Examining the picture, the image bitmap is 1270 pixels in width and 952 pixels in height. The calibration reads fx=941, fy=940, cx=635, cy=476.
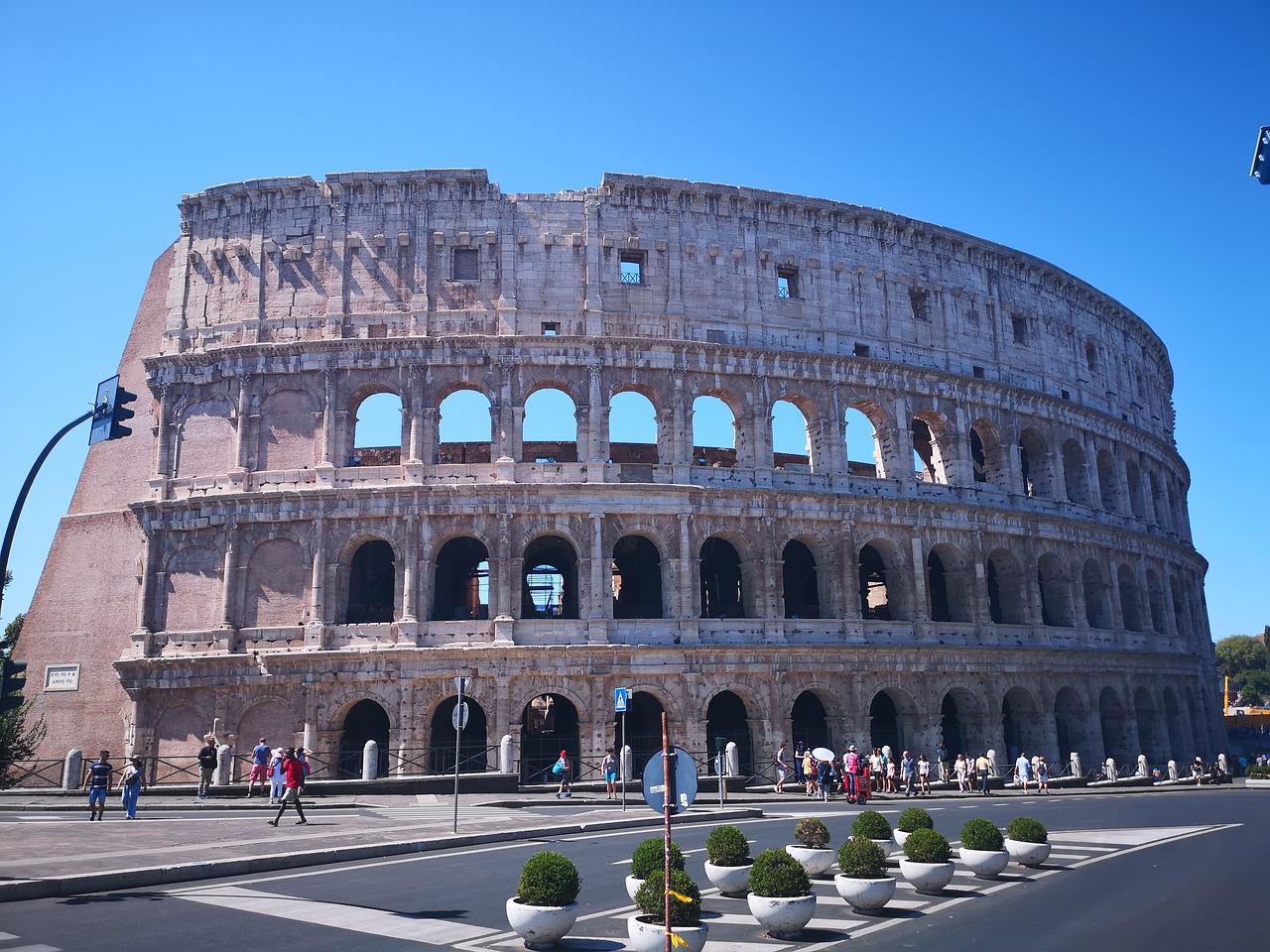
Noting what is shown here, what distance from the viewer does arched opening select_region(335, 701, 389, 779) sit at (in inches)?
1209

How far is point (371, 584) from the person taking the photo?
35.7m

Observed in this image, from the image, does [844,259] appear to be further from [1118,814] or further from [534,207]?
[1118,814]

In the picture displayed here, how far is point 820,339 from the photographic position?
117ft

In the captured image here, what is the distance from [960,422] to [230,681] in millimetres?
28423

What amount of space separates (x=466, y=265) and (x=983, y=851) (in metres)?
26.4

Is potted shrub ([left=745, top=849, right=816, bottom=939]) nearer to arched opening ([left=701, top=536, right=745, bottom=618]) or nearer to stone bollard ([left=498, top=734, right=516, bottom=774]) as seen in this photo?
stone bollard ([left=498, top=734, right=516, bottom=774])

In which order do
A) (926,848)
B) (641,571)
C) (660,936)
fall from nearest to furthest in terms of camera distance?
(660,936) < (926,848) < (641,571)

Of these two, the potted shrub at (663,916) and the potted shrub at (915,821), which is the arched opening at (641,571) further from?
the potted shrub at (663,916)

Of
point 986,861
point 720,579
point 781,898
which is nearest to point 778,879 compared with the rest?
point 781,898

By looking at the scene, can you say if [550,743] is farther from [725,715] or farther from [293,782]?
[293,782]

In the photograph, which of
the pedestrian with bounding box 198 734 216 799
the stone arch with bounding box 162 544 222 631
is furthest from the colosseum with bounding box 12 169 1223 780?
the pedestrian with bounding box 198 734 216 799

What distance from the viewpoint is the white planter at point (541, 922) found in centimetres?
945

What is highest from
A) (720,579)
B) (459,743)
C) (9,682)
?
(720,579)

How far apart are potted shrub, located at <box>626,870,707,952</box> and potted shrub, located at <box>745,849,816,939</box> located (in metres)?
1.23
